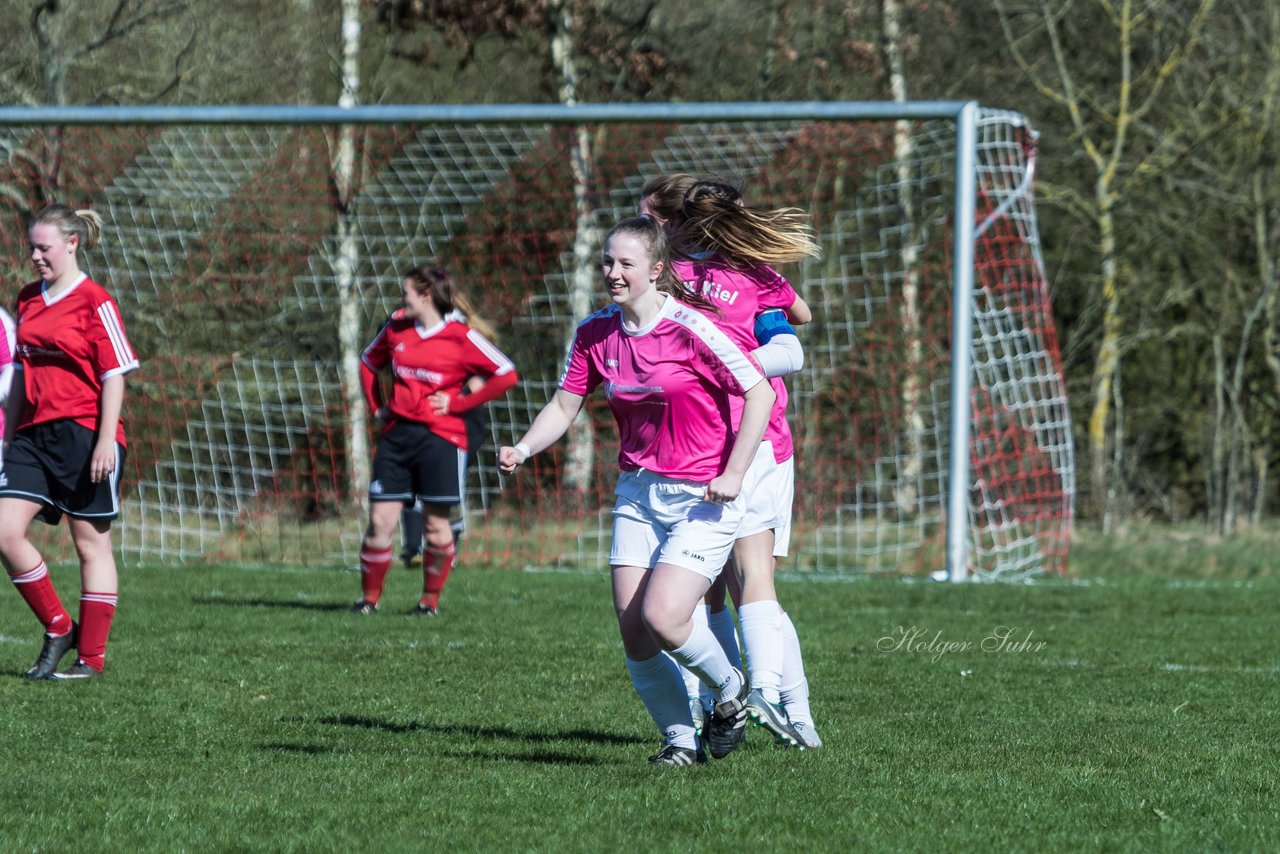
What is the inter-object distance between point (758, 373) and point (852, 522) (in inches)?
360

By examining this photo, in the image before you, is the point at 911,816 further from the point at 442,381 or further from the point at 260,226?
the point at 260,226

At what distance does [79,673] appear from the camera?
6.55 metres

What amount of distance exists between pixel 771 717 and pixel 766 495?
74 centimetres

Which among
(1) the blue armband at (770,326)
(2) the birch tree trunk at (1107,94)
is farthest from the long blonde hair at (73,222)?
(2) the birch tree trunk at (1107,94)

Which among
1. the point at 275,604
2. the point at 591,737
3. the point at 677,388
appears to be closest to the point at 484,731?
the point at 591,737

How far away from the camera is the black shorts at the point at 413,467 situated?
912 cm

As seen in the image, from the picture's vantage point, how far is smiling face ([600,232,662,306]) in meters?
4.73

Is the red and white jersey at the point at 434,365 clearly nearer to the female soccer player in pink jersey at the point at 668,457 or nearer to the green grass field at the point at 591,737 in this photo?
the green grass field at the point at 591,737

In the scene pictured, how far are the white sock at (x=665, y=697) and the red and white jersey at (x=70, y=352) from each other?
279 centimetres

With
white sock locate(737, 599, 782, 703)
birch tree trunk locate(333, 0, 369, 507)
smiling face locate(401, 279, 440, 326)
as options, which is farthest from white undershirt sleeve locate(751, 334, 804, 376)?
birch tree trunk locate(333, 0, 369, 507)

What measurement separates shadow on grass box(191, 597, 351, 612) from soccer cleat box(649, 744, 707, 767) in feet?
15.2

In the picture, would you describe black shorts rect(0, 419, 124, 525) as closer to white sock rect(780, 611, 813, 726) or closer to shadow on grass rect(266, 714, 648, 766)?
shadow on grass rect(266, 714, 648, 766)

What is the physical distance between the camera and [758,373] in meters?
4.81

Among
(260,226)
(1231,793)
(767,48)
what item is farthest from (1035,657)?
(767,48)
